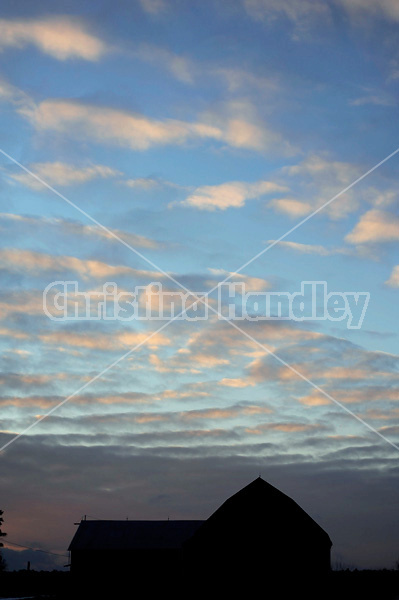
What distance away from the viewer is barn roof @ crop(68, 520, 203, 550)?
3231 inches

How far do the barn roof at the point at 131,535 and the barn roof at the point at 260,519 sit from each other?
72.9 feet

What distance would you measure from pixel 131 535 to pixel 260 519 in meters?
28.1

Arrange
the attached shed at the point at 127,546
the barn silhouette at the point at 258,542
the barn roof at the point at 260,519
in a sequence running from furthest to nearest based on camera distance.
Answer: the attached shed at the point at 127,546, the barn roof at the point at 260,519, the barn silhouette at the point at 258,542

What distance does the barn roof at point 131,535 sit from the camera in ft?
269

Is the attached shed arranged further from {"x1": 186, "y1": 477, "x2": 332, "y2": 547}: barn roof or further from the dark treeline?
{"x1": 186, "y1": 477, "x2": 332, "y2": 547}: barn roof

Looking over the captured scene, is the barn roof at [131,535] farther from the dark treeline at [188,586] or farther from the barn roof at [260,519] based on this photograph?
the barn roof at [260,519]

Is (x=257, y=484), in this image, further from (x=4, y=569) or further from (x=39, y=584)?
(x=4, y=569)

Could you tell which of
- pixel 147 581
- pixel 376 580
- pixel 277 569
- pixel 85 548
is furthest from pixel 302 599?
pixel 376 580

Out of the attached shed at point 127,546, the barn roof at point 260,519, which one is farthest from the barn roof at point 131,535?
the barn roof at point 260,519

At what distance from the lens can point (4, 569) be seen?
396 feet

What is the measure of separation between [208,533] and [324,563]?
1008cm

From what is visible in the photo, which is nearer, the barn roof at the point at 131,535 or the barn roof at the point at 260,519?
the barn roof at the point at 260,519

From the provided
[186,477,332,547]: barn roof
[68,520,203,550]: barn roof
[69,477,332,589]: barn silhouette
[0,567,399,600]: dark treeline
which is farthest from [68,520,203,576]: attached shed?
[186,477,332,547]: barn roof

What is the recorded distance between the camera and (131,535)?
83.4 meters
